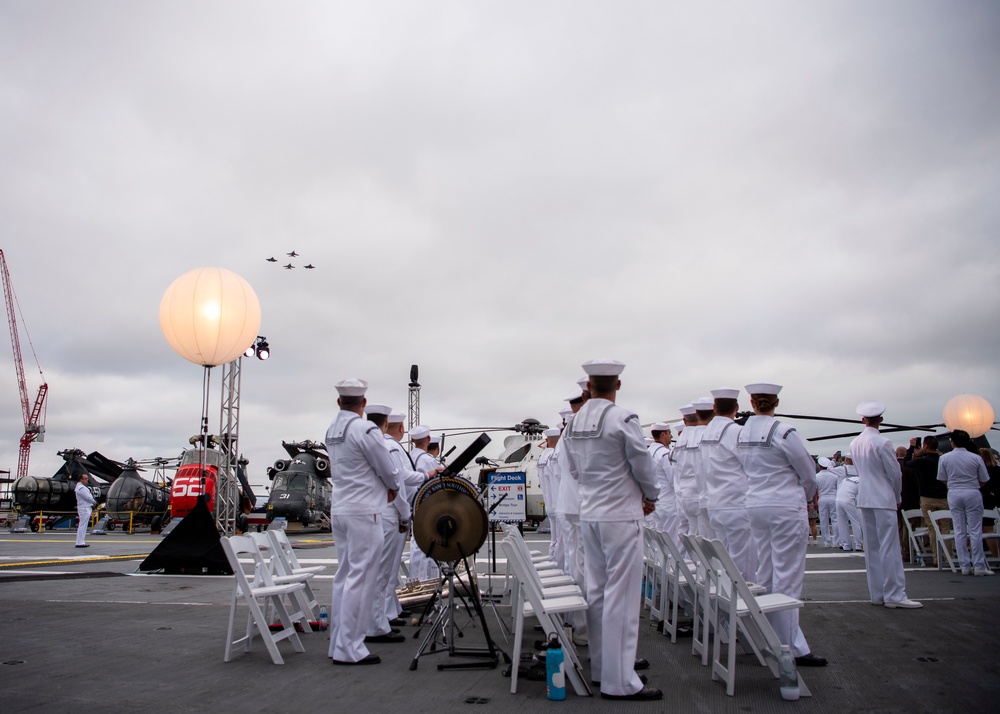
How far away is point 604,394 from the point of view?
4984 mm

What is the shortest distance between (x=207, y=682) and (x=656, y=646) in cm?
363

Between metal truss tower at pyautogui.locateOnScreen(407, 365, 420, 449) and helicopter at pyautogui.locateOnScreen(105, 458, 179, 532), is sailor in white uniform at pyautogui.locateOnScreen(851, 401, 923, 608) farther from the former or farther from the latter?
helicopter at pyautogui.locateOnScreen(105, 458, 179, 532)

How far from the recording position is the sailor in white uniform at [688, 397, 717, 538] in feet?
23.9

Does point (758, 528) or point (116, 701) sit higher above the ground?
point (758, 528)

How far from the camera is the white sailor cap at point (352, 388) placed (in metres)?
6.20

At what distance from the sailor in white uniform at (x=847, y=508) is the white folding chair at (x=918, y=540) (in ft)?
3.01

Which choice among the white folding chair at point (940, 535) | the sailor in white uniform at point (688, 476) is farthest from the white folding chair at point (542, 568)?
the white folding chair at point (940, 535)

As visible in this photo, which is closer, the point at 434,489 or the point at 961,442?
the point at 434,489

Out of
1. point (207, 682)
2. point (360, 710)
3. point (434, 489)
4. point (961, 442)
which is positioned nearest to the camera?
point (360, 710)

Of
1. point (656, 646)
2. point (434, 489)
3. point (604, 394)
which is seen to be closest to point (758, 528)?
point (656, 646)

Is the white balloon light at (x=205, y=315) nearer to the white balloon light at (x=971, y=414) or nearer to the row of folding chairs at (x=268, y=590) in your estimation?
the row of folding chairs at (x=268, y=590)

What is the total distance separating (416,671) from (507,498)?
404 cm

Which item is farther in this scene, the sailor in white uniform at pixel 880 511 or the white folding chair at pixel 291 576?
the sailor in white uniform at pixel 880 511

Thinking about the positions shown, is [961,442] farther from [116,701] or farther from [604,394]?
[116,701]
